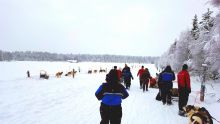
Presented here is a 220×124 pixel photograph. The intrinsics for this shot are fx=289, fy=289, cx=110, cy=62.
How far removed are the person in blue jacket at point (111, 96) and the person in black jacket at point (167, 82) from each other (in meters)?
6.75

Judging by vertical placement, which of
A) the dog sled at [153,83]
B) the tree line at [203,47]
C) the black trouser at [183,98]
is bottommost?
the dog sled at [153,83]

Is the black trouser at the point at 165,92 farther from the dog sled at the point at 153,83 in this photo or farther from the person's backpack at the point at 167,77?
the dog sled at the point at 153,83

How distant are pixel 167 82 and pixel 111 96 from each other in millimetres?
7102

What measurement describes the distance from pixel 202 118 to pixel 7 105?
7864 millimetres

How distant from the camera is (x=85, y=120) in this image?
9344 mm

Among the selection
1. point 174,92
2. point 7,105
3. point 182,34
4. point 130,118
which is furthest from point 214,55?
point 182,34

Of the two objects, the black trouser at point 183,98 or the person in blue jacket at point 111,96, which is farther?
the black trouser at point 183,98

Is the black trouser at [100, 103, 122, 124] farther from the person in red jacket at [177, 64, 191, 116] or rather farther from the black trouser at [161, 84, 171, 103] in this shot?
the black trouser at [161, 84, 171, 103]

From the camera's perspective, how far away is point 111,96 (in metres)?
6.40

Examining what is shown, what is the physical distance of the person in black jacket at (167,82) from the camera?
12.9 meters

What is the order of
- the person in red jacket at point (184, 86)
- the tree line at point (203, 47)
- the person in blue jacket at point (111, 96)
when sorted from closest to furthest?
the person in blue jacket at point (111, 96), the person in red jacket at point (184, 86), the tree line at point (203, 47)

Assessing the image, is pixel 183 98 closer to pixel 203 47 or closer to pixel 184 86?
pixel 184 86

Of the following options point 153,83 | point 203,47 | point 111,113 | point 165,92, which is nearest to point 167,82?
point 165,92

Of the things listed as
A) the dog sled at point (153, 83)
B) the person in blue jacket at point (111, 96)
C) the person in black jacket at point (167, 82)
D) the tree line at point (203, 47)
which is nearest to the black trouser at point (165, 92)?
the person in black jacket at point (167, 82)
